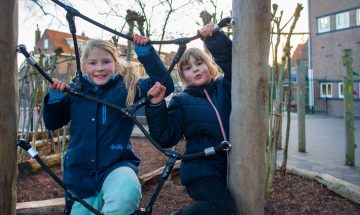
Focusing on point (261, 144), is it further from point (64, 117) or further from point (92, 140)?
point (64, 117)

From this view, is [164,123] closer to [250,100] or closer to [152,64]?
[152,64]

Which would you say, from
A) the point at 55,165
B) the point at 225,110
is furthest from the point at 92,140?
the point at 55,165

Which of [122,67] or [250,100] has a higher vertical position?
[122,67]

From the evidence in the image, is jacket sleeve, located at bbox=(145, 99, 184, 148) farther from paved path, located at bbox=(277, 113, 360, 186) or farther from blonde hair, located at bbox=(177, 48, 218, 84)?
paved path, located at bbox=(277, 113, 360, 186)

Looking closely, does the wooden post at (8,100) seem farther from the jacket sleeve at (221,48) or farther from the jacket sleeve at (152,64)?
the jacket sleeve at (221,48)

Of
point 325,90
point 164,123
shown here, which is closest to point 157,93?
point 164,123

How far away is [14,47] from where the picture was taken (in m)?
2.13

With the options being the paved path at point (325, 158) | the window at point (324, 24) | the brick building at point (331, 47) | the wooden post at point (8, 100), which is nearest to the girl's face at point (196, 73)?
the wooden post at point (8, 100)

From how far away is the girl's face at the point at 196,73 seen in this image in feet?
7.70

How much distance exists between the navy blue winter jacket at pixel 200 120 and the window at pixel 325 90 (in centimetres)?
1961

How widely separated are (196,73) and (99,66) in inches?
24.9

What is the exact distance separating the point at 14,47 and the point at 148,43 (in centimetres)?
79

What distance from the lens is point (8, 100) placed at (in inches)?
83.2

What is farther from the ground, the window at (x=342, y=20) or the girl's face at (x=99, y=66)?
the window at (x=342, y=20)
